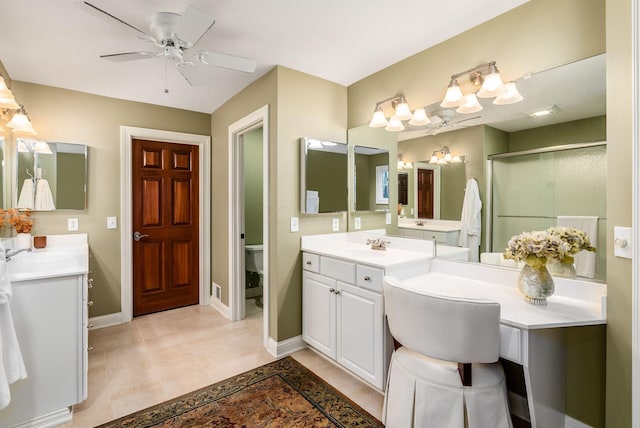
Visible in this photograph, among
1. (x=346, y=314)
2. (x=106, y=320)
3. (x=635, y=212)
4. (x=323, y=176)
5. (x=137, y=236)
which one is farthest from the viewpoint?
(x=137, y=236)

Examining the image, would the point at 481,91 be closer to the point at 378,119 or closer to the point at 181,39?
the point at 378,119

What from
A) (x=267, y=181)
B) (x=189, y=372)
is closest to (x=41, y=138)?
(x=267, y=181)

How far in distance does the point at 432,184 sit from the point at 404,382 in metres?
1.43

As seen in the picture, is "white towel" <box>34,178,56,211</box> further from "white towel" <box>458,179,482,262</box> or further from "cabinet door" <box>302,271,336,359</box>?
"white towel" <box>458,179,482,262</box>

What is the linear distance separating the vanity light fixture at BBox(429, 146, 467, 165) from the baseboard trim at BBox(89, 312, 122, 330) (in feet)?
11.5

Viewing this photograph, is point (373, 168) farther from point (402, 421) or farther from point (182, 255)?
point (182, 255)

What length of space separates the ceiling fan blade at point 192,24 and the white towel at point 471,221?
1.85 m

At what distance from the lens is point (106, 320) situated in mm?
3199

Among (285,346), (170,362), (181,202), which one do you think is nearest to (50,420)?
(170,362)

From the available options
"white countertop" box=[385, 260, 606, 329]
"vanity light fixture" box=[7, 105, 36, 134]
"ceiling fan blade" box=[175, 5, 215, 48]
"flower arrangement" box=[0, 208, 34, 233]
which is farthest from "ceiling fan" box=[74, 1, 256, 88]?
"flower arrangement" box=[0, 208, 34, 233]

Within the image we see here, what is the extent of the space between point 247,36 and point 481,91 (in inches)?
62.1

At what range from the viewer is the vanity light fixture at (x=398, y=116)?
230 cm

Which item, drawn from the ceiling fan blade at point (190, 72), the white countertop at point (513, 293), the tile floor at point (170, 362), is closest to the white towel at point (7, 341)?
the tile floor at point (170, 362)

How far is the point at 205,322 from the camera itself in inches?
129
